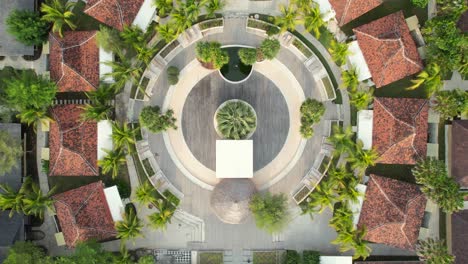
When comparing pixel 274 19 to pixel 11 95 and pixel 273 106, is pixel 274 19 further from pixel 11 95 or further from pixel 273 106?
pixel 11 95

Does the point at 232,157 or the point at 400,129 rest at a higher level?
the point at 400,129

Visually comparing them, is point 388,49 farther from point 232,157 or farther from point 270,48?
point 232,157

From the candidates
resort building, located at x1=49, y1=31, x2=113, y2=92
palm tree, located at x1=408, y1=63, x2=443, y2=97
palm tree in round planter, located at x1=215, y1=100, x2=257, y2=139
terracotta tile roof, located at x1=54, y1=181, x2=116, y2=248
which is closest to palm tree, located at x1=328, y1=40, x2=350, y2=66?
palm tree, located at x1=408, y1=63, x2=443, y2=97

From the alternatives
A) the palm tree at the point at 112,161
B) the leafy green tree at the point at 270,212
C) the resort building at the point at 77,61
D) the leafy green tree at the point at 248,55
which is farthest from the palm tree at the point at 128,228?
the leafy green tree at the point at 248,55

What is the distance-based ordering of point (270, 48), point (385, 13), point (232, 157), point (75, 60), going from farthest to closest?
point (385, 13) → point (75, 60) → point (232, 157) → point (270, 48)

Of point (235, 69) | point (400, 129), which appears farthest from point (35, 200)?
point (400, 129)

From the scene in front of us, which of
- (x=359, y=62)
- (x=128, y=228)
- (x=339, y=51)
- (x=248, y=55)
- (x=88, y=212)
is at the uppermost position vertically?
(x=339, y=51)

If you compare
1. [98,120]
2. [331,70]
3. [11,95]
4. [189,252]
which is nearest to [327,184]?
[331,70]
